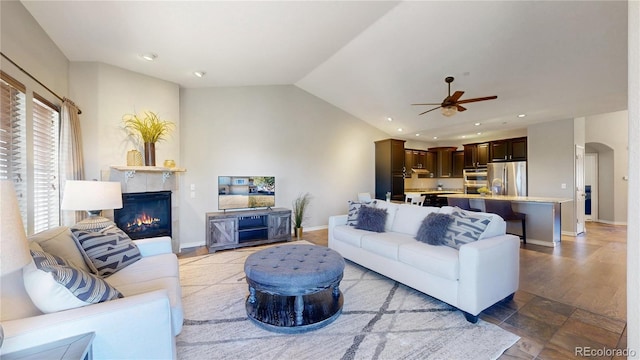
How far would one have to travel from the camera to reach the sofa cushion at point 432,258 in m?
2.34

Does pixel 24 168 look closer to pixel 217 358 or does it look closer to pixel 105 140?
pixel 105 140

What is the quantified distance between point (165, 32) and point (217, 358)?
3426mm

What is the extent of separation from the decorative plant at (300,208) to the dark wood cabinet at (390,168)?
238cm

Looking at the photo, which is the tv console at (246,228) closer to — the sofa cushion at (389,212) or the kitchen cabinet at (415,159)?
the sofa cushion at (389,212)

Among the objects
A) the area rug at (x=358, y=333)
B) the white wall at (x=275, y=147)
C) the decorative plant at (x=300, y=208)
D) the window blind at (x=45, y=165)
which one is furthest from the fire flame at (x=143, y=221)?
the decorative plant at (x=300, y=208)

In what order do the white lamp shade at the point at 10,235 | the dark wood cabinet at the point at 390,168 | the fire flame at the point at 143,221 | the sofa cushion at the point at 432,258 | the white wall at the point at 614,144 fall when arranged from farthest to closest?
the dark wood cabinet at the point at 390,168
the white wall at the point at 614,144
the fire flame at the point at 143,221
the sofa cushion at the point at 432,258
the white lamp shade at the point at 10,235

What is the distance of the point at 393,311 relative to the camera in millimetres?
2412

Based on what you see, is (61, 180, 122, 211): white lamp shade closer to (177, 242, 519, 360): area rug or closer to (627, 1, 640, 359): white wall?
(177, 242, 519, 360): area rug

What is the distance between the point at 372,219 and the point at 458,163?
21.3ft

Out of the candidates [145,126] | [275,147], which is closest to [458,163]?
[275,147]

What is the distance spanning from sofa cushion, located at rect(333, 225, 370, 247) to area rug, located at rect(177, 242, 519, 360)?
2.35 feet

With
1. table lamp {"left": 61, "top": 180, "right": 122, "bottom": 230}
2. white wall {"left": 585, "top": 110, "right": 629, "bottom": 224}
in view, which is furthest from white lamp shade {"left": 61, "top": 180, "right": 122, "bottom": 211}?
white wall {"left": 585, "top": 110, "right": 629, "bottom": 224}

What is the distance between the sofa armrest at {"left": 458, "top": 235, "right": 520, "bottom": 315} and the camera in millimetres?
2195

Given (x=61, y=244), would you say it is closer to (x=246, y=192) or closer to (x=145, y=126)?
(x=145, y=126)
